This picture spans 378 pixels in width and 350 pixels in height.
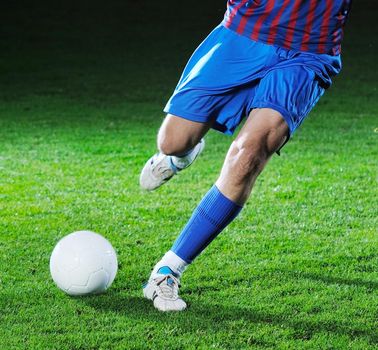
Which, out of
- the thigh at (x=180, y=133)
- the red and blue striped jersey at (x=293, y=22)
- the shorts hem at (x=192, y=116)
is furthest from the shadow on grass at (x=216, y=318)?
the red and blue striped jersey at (x=293, y=22)

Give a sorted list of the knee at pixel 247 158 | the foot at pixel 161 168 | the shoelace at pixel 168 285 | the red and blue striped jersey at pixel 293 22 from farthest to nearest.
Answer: the foot at pixel 161 168 → the red and blue striped jersey at pixel 293 22 → the shoelace at pixel 168 285 → the knee at pixel 247 158

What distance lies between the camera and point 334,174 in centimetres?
641

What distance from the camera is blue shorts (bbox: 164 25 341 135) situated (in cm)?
390

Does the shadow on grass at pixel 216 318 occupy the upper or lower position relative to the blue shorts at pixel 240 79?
lower

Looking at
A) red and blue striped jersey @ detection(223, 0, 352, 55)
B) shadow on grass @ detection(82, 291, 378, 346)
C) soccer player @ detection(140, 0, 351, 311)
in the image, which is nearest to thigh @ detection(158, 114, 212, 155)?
soccer player @ detection(140, 0, 351, 311)

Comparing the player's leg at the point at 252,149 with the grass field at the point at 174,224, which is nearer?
the grass field at the point at 174,224

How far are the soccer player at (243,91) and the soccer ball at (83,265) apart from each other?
0.67ft

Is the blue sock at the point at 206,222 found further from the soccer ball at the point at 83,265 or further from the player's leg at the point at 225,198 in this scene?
the soccer ball at the point at 83,265

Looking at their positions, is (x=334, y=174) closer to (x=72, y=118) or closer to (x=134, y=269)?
(x=134, y=269)

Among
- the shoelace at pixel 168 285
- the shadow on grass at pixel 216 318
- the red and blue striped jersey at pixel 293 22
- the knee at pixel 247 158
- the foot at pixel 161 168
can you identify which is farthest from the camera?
the foot at pixel 161 168

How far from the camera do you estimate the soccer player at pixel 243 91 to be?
150 inches

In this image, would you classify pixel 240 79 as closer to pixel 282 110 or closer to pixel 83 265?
pixel 282 110

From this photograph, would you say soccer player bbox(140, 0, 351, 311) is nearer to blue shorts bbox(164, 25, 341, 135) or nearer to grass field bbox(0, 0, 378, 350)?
blue shorts bbox(164, 25, 341, 135)

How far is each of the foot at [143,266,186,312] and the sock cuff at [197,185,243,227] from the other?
0.31 m
